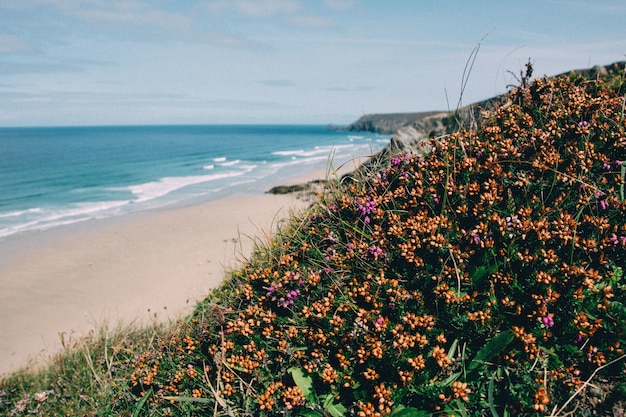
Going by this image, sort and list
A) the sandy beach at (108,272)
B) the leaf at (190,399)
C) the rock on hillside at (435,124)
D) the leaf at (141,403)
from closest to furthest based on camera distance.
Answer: the leaf at (190,399), the leaf at (141,403), the rock on hillside at (435,124), the sandy beach at (108,272)

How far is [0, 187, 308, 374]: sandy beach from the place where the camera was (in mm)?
9523

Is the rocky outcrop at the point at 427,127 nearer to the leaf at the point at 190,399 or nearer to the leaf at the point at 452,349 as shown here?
the leaf at the point at 452,349

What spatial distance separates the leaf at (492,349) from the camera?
2203 mm

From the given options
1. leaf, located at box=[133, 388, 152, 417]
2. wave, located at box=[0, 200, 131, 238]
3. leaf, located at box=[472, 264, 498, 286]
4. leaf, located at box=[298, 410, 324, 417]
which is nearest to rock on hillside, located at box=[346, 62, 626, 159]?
leaf, located at box=[472, 264, 498, 286]

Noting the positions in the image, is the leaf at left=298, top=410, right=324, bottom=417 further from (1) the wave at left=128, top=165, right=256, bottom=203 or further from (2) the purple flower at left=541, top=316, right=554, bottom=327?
(1) the wave at left=128, top=165, right=256, bottom=203

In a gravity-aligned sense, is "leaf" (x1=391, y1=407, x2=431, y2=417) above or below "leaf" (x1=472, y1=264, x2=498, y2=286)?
below

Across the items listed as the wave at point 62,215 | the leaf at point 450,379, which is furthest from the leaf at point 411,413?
the wave at point 62,215

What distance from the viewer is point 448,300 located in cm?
236

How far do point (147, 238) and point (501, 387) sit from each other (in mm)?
17086

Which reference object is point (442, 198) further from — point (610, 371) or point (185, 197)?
point (185, 197)

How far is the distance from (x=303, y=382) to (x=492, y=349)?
3.89 feet

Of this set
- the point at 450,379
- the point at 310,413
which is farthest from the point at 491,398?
the point at 310,413

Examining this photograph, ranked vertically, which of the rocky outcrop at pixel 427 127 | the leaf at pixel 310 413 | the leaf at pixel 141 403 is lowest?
the leaf at pixel 141 403

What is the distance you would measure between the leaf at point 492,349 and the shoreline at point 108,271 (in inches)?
94.7
